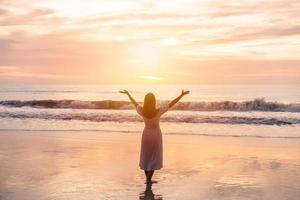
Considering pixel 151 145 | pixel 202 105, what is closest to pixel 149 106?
pixel 151 145

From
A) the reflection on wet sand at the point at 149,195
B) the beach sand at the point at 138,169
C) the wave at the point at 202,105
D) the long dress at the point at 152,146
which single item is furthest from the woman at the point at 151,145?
the wave at the point at 202,105

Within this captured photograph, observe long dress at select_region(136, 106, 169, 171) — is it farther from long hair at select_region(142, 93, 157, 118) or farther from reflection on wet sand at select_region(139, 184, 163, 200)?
reflection on wet sand at select_region(139, 184, 163, 200)

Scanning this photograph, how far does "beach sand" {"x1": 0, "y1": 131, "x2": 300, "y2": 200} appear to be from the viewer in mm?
9531

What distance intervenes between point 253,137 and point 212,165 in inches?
300

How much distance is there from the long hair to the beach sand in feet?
5.18

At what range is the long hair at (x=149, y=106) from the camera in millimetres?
10391

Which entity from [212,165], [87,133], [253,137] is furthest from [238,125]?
[212,165]

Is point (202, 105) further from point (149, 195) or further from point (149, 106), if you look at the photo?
point (149, 195)

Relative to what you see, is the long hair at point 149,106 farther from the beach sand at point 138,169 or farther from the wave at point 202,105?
the wave at point 202,105

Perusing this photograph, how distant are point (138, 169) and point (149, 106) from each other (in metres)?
2.65

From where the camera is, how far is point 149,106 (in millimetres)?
10414

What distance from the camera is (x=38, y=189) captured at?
9727mm

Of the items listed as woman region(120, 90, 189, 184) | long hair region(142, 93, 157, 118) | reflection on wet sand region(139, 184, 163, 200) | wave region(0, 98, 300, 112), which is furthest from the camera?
wave region(0, 98, 300, 112)

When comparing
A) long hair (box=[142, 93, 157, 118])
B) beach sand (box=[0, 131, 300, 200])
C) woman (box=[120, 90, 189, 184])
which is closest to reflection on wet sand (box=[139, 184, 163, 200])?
beach sand (box=[0, 131, 300, 200])
